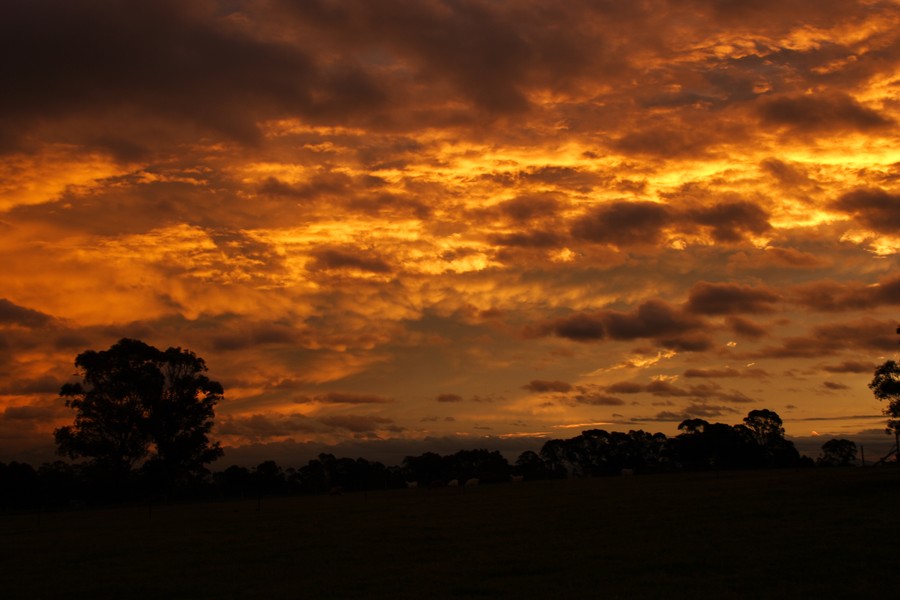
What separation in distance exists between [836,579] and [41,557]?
35109 millimetres

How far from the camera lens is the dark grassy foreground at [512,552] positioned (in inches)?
1010

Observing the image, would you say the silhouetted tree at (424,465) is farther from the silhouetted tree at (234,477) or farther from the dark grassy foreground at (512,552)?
the dark grassy foreground at (512,552)

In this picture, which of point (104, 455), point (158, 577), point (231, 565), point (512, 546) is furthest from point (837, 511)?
point (104, 455)

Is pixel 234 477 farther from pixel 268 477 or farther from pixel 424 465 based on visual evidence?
pixel 424 465

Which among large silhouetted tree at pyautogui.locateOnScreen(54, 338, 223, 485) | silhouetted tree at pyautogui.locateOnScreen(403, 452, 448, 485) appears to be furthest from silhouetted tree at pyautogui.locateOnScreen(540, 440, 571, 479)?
large silhouetted tree at pyautogui.locateOnScreen(54, 338, 223, 485)

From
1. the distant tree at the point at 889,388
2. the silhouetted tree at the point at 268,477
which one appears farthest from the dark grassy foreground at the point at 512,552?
the silhouetted tree at the point at 268,477

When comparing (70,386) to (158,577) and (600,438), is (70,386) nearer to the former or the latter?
(158,577)

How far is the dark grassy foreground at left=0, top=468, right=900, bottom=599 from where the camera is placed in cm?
2566

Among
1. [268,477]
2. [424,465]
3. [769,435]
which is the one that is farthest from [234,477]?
[769,435]

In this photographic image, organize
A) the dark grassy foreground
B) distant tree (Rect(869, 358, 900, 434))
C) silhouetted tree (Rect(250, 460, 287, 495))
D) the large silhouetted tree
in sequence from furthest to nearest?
1. silhouetted tree (Rect(250, 460, 287, 495))
2. the large silhouetted tree
3. distant tree (Rect(869, 358, 900, 434))
4. the dark grassy foreground

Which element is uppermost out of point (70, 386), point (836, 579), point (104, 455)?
point (70, 386)

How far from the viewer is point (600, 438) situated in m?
191

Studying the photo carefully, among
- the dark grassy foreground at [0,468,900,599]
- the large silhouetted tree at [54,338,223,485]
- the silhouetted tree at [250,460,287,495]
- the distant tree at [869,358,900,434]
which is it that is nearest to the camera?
the dark grassy foreground at [0,468,900,599]

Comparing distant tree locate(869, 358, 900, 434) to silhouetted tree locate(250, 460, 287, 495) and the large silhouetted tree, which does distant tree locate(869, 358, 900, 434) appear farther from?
silhouetted tree locate(250, 460, 287, 495)
